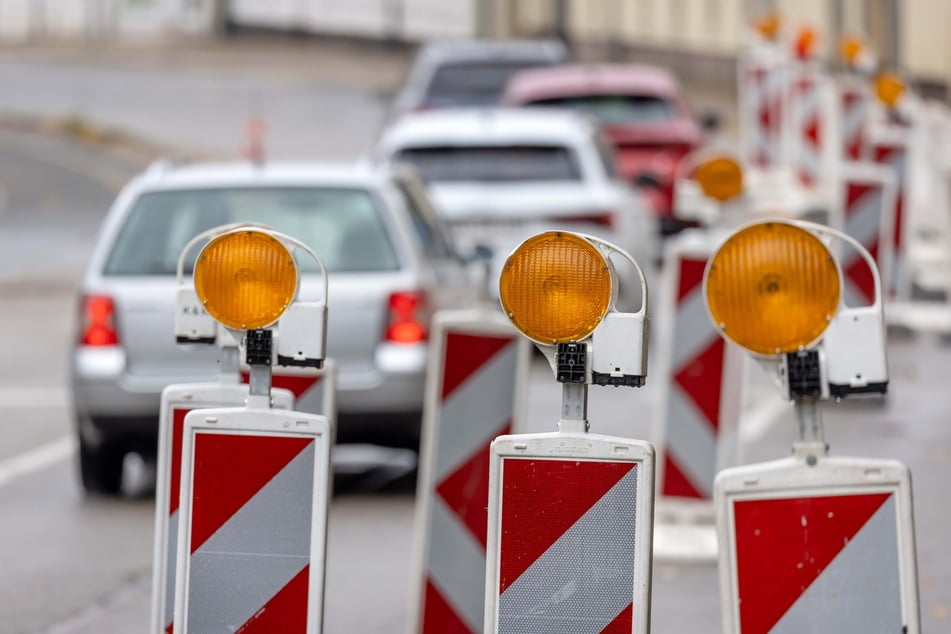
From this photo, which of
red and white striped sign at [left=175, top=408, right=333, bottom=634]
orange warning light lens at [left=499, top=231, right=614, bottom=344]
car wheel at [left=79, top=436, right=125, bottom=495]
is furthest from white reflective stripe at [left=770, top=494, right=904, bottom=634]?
car wheel at [left=79, top=436, right=125, bottom=495]

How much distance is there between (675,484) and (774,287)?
14.1ft

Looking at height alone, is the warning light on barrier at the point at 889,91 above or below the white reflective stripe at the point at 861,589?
below

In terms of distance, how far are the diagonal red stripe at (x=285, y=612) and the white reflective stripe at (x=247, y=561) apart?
0.01 metres

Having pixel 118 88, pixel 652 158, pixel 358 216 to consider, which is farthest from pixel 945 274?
pixel 118 88

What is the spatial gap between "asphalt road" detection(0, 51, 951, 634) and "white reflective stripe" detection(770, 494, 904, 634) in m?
2.76

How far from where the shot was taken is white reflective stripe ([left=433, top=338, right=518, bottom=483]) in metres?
6.98

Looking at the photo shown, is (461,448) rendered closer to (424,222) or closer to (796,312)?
(796,312)

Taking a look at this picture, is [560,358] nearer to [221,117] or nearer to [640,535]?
[640,535]

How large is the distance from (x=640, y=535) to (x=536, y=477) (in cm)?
23

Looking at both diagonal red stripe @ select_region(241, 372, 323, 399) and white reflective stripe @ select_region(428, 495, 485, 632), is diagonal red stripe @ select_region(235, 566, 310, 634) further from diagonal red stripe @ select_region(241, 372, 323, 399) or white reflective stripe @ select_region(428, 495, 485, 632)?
diagonal red stripe @ select_region(241, 372, 323, 399)

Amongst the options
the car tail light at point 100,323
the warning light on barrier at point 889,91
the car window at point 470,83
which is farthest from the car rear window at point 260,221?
the car window at point 470,83

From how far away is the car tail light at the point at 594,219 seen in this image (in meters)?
15.1

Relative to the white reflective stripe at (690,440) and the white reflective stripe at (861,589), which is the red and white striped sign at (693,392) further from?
the white reflective stripe at (861,589)

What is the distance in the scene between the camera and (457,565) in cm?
681
